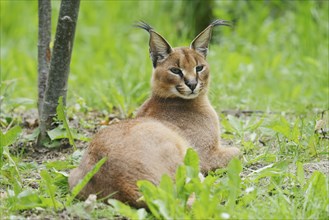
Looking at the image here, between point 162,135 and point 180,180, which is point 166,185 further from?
point 162,135

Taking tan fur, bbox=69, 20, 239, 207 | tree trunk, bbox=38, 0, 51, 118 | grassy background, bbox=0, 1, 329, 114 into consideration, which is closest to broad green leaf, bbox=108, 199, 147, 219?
tan fur, bbox=69, 20, 239, 207

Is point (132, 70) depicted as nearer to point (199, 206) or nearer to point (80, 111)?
point (80, 111)

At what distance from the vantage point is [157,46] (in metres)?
5.49

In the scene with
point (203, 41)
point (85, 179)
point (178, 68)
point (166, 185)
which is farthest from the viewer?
point (203, 41)

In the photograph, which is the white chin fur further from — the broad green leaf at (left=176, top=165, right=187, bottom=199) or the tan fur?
the broad green leaf at (left=176, top=165, right=187, bottom=199)

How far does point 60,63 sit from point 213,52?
3915 mm

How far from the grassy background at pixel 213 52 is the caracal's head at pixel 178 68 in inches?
49.0

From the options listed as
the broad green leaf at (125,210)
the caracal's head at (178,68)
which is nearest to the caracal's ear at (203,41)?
the caracal's head at (178,68)

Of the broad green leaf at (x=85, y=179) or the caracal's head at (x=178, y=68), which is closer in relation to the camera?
the broad green leaf at (x=85, y=179)

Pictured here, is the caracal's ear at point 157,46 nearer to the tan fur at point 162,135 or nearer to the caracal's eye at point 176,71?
the tan fur at point 162,135

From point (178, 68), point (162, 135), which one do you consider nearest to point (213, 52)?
point (178, 68)

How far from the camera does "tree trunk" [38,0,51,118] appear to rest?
19.7 ft

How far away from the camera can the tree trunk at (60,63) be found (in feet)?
18.1

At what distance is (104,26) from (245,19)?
78.1 inches
